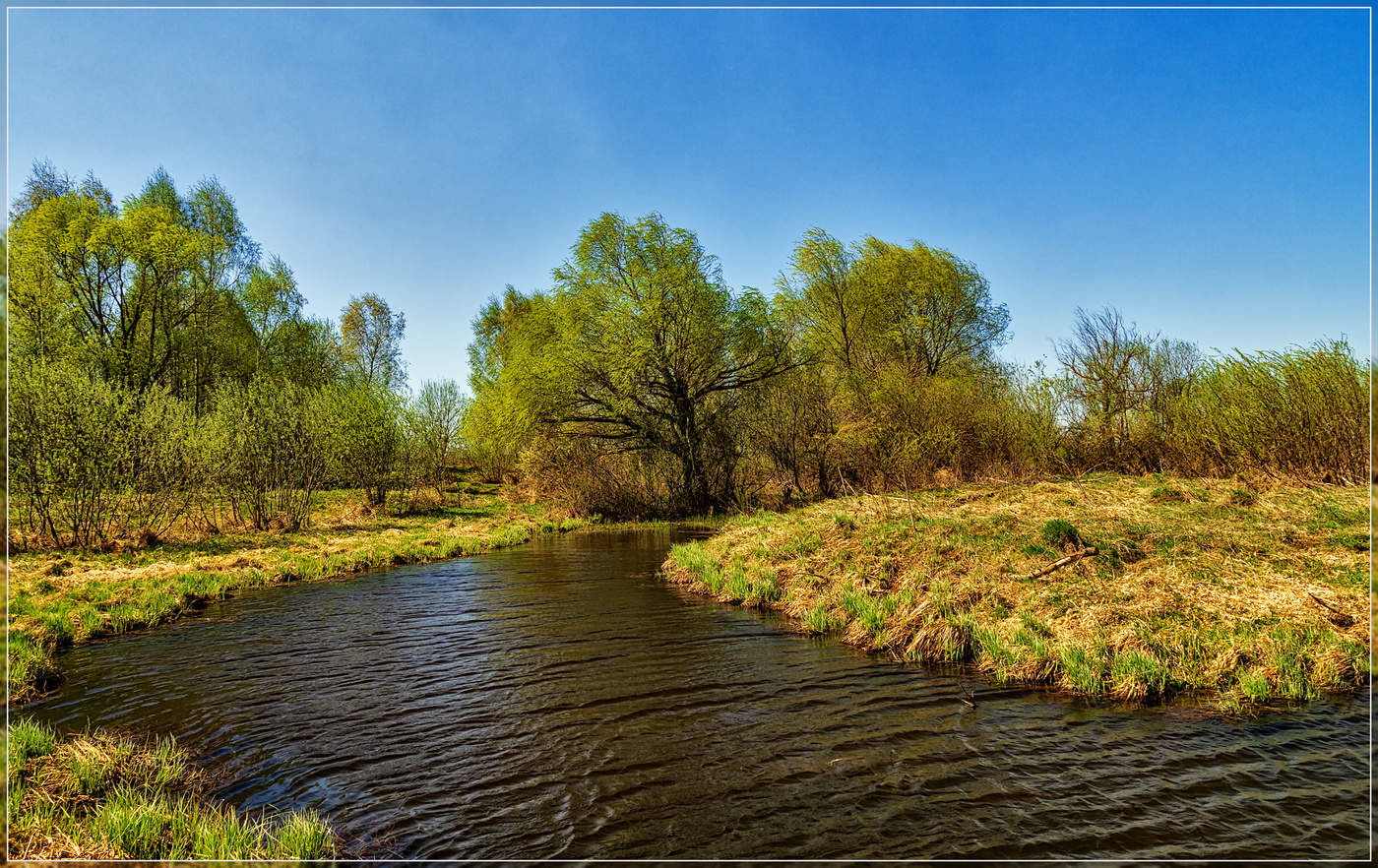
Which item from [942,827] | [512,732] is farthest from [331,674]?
[942,827]

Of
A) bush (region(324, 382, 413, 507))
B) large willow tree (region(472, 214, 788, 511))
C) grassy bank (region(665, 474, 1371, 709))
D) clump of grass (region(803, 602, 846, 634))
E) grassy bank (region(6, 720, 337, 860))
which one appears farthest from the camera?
bush (region(324, 382, 413, 507))

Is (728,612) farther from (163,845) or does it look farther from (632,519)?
(632,519)

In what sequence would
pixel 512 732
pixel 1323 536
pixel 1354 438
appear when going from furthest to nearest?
pixel 1354 438 < pixel 1323 536 < pixel 512 732

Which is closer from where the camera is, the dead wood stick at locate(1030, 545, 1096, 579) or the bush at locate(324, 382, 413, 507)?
the dead wood stick at locate(1030, 545, 1096, 579)

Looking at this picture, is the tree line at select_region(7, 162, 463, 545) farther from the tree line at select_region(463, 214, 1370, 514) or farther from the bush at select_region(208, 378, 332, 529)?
the tree line at select_region(463, 214, 1370, 514)

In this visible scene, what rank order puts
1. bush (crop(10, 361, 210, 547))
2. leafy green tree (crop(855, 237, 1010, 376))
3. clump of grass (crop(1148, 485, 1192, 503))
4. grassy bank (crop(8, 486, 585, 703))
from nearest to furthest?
grassy bank (crop(8, 486, 585, 703)), clump of grass (crop(1148, 485, 1192, 503)), bush (crop(10, 361, 210, 547)), leafy green tree (crop(855, 237, 1010, 376))

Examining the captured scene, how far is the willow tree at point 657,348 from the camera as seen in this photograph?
25.7 m

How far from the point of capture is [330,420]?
83.6 feet

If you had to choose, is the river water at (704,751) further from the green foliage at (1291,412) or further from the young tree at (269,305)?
the young tree at (269,305)

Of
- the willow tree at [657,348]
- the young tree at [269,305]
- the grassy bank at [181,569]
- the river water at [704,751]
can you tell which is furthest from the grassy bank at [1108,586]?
the young tree at [269,305]

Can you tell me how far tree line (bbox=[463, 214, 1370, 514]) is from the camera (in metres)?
20.1

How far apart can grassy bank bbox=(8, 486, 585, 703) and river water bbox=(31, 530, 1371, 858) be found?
2.39 ft

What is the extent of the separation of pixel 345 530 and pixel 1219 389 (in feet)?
90.3

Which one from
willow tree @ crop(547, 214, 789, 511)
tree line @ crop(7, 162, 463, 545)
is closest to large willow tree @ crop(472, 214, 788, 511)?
willow tree @ crop(547, 214, 789, 511)
